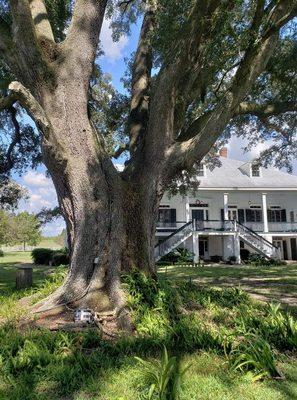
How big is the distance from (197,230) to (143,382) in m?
24.5

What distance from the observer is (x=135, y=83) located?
1012 centimetres

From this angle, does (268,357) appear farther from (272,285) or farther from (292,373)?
(272,285)

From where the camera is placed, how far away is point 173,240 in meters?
27.3

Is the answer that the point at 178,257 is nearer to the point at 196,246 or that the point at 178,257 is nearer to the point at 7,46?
the point at 196,246

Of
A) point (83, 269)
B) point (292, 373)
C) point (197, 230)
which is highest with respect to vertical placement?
point (197, 230)

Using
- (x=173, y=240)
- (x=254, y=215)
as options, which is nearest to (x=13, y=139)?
(x=173, y=240)

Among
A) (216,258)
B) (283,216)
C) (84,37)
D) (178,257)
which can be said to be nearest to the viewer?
(84,37)

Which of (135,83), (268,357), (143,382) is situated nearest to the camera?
(143,382)

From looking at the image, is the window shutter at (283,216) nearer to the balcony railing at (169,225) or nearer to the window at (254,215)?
the window at (254,215)

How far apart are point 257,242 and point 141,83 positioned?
2082cm

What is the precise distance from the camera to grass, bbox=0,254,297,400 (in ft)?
13.5

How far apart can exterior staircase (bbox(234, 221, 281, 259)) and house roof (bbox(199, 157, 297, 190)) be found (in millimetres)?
4164

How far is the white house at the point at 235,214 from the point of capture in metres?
28.9

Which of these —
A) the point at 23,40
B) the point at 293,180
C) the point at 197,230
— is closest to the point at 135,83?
the point at 23,40
